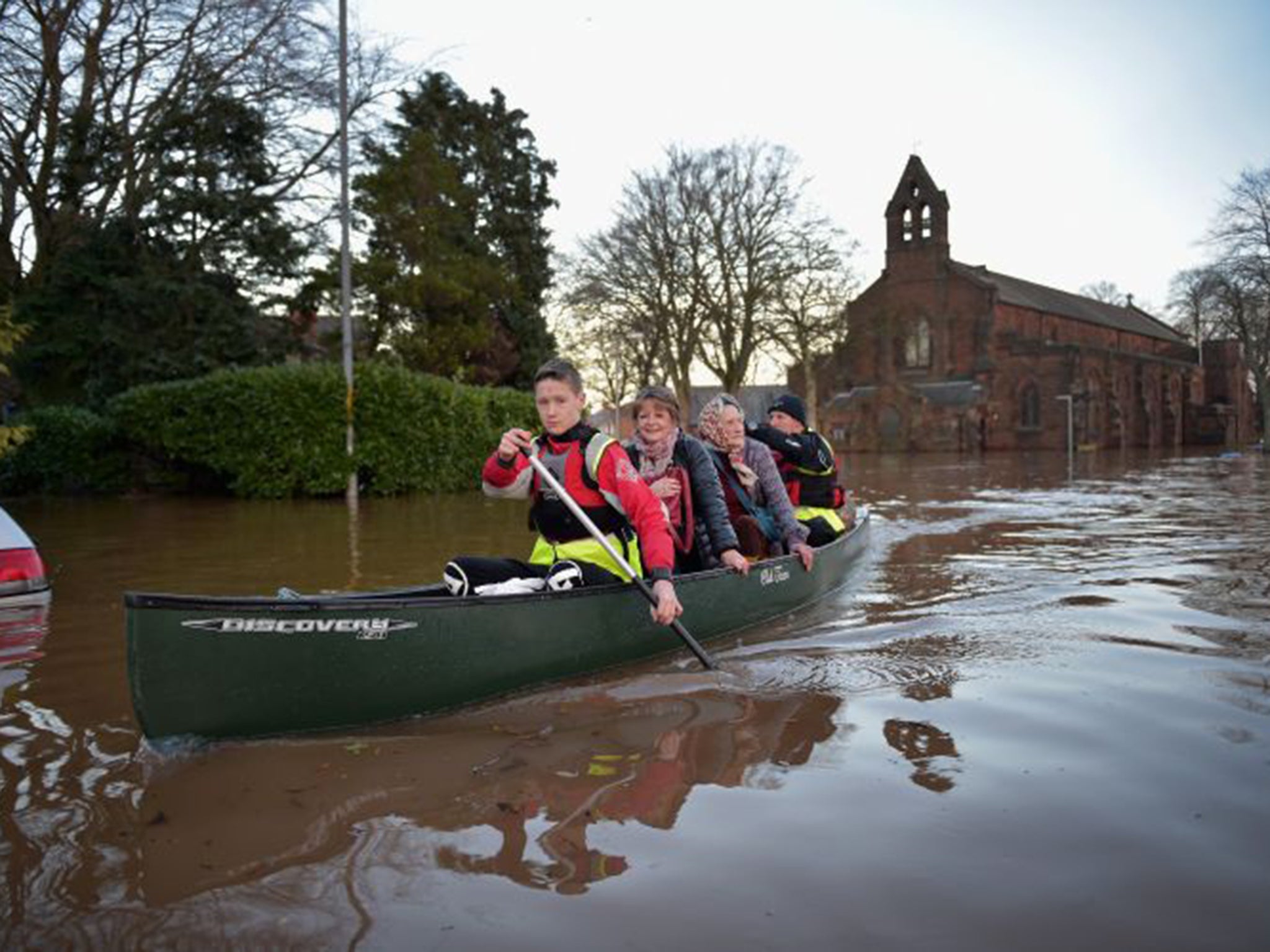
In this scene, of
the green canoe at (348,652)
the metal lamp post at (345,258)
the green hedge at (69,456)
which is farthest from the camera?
the green hedge at (69,456)

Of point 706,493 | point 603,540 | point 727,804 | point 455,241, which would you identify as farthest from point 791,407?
point 455,241

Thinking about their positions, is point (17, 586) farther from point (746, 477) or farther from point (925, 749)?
point (925, 749)

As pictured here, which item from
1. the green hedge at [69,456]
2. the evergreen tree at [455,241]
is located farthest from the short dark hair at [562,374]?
the evergreen tree at [455,241]

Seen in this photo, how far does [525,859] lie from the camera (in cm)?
311

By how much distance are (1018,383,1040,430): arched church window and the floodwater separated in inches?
1817

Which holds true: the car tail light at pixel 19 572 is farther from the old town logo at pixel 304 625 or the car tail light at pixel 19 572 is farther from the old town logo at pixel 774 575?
the old town logo at pixel 774 575

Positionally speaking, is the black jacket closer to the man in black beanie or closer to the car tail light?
the man in black beanie

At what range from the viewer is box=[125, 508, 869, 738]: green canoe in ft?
12.6

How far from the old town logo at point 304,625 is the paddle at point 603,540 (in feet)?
3.70

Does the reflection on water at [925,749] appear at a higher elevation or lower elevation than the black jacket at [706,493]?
lower

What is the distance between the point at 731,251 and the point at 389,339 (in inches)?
585

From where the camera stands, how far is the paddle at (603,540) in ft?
16.6

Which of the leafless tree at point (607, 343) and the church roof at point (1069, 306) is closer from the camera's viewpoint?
the leafless tree at point (607, 343)

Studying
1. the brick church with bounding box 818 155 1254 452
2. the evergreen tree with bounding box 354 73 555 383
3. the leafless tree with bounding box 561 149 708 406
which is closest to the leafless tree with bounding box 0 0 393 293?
the evergreen tree with bounding box 354 73 555 383
